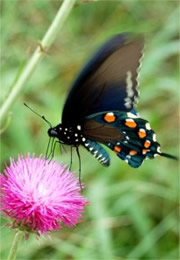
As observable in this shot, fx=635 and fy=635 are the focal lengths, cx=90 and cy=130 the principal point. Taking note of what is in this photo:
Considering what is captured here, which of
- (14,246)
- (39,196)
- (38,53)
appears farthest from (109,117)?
(14,246)

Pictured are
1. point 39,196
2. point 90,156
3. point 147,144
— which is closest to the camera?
point 39,196

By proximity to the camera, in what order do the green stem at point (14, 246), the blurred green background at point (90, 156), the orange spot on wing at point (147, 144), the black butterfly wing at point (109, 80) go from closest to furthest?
the green stem at point (14, 246) → the black butterfly wing at point (109, 80) → the orange spot on wing at point (147, 144) → the blurred green background at point (90, 156)

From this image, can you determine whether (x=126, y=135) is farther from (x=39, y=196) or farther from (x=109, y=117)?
(x=39, y=196)

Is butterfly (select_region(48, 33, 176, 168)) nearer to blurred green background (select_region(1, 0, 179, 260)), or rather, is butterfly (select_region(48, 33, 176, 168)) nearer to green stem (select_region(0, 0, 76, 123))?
green stem (select_region(0, 0, 76, 123))

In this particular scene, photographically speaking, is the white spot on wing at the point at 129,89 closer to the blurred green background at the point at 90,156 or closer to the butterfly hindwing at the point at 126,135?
the butterfly hindwing at the point at 126,135

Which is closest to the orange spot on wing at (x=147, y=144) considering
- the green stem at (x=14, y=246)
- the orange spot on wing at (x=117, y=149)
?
the orange spot on wing at (x=117, y=149)

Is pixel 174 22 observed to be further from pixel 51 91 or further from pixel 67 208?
pixel 67 208
